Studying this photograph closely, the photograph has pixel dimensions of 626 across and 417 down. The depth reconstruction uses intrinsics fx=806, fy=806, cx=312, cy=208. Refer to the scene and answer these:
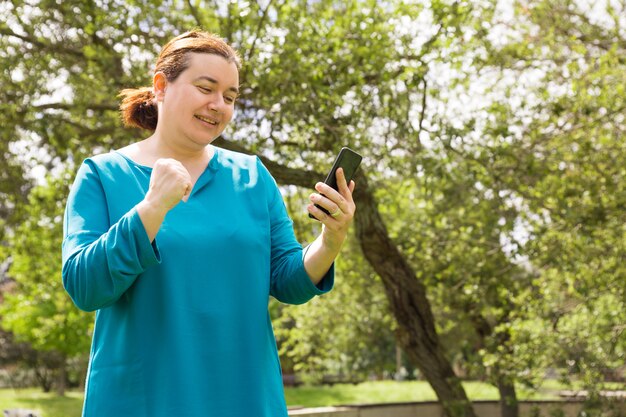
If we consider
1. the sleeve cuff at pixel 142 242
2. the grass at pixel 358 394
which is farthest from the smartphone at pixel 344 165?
the grass at pixel 358 394

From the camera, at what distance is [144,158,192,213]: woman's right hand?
1611 millimetres

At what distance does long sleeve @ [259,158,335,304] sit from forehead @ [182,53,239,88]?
0.31 m

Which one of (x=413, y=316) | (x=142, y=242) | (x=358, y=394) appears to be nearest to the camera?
(x=142, y=242)

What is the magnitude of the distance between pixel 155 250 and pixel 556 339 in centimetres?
792

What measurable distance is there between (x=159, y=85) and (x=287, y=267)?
55 cm

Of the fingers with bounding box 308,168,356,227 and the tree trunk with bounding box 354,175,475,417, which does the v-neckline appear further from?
the tree trunk with bounding box 354,175,475,417

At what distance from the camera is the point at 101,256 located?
63.3 inches

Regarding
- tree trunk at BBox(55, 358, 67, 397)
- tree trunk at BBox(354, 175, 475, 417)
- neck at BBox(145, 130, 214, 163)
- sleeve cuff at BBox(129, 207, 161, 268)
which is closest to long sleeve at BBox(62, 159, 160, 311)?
sleeve cuff at BBox(129, 207, 161, 268)

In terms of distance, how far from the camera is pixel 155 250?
1659mm

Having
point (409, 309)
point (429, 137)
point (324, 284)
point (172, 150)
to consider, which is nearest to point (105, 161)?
point (172, 150)

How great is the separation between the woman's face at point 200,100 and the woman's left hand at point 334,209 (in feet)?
0.96

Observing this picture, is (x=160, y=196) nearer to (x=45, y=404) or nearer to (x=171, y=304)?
(x=171, y=304)

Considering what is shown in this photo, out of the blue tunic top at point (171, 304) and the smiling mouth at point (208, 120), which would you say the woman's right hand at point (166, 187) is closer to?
the blue tunic top at point (171, 304)

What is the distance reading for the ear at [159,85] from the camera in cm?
196
